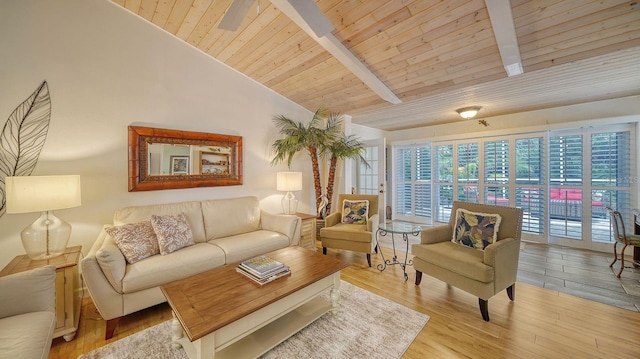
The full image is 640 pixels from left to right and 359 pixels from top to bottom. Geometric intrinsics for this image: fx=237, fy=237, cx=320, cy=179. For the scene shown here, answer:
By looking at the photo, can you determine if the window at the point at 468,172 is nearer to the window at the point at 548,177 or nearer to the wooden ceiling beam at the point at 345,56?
the window at the point at 548,177

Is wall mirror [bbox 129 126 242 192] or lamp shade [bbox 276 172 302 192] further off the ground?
wall mirror [bbox 129 126 242 192]

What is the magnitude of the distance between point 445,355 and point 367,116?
4.03 metres

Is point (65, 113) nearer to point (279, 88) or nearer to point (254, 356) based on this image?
point (279, 88)

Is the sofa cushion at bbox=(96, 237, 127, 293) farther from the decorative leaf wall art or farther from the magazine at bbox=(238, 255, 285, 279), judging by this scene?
the decorative leaf wall art

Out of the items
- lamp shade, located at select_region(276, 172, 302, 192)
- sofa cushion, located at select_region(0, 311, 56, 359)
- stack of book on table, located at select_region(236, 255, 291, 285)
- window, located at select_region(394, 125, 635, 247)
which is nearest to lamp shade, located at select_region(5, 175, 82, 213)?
sofa cushion, located at select_region(0, 311, 56, 359)

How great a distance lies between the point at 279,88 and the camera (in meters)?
3.95

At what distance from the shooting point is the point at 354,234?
10.4 feet

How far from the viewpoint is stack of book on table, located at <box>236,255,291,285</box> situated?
1.83m

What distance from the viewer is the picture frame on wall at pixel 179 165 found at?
10.0ft

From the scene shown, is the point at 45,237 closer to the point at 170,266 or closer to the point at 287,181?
the point at 170,266

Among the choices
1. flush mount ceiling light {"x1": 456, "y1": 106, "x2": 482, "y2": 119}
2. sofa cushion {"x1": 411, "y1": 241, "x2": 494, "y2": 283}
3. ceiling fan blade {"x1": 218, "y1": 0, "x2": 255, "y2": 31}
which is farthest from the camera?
flush mount ceiling light {"x1": 456, "y1": 106, "x2": 482, "y2": 119}

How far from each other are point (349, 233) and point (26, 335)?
2756 millimetres

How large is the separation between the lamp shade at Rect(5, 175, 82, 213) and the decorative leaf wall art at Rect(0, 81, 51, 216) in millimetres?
631

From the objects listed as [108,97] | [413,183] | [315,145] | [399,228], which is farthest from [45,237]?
[413,183]
